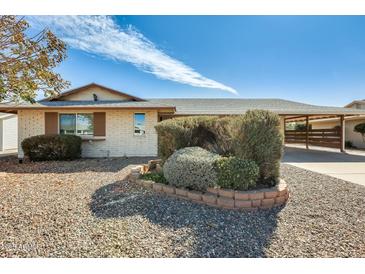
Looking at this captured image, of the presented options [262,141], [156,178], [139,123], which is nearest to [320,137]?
[139,123]

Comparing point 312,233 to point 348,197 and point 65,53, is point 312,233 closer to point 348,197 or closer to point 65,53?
point 348,197

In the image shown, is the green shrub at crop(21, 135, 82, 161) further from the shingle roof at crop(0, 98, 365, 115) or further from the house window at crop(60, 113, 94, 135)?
the shingle roof at crop(0, 98, 365, 115)

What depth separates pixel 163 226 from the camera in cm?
311

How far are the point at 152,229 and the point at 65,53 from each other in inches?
245

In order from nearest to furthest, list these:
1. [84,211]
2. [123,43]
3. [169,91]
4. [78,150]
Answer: [84,211] → [123,43] → [78,150] → [169,91]

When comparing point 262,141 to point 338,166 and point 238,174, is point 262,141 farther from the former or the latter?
point 338,166

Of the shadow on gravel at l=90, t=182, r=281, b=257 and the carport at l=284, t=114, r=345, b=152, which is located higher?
the carport at l=284, t=114, r=345, b=152

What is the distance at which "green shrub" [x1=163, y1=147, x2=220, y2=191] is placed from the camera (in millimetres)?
4082

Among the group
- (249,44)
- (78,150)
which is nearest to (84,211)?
(78,150)

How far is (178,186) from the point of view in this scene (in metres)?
4.27

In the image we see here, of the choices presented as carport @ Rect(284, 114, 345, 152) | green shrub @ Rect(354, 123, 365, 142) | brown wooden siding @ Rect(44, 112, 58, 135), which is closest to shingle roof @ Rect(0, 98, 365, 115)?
brown wooden siding @ Rect(44, 112, 58, 135)

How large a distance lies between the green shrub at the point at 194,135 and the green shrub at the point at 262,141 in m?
1.05

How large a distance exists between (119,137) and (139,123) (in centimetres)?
125

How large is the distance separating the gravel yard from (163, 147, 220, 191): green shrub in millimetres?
408
